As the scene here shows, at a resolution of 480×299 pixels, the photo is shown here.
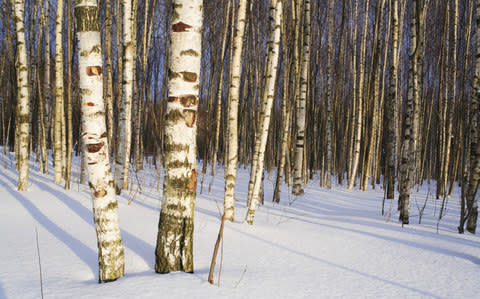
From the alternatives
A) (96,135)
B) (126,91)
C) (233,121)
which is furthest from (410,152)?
A: (126,91)

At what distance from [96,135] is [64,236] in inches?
66.9

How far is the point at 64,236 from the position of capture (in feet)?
9.91

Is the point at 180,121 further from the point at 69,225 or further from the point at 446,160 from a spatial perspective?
the point at 446,160

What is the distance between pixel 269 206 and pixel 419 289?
3.80m

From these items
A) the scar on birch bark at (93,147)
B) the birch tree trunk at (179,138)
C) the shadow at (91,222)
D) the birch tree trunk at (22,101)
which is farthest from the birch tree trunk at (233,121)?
the birch tree trunk at (22,101)

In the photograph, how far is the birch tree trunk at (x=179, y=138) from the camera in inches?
81.0

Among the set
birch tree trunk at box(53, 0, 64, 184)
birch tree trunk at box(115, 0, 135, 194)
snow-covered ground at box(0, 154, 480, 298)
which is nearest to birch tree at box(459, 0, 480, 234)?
snow-covered ground at box(0, 154, 480, 298)

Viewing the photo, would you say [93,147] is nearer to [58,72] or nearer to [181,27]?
[181,27]

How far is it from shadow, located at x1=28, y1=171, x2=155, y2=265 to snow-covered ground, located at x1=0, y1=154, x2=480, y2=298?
0.01 m

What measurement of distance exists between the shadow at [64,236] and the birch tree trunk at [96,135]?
317mm

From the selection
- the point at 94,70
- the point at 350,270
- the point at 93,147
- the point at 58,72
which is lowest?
the point at 350,270

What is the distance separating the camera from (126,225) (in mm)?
3525

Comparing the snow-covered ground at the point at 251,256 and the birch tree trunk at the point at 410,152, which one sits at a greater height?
the birch tree trunk at the point at 410,152

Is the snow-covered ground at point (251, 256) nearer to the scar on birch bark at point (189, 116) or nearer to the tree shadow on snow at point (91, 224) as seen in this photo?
the tree shadow on snow at point (91, 224)
